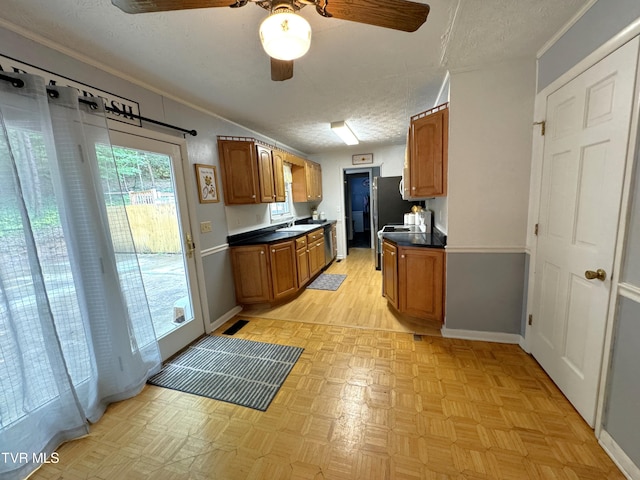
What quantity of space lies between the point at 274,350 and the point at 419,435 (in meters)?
1.33

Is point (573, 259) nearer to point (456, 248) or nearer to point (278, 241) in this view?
point (456, 248)

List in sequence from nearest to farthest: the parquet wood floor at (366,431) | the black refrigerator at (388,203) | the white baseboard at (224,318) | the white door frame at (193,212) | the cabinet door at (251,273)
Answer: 1. the parquet wood floor at (366,431)
2. the white door frame at (193,212)
3. the white baseboard at (224,318)
4. the cabinet door at (251,273)
5. the black refrigerator at (388,203)

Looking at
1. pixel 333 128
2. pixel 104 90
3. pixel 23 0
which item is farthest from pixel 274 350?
pixel 333 128

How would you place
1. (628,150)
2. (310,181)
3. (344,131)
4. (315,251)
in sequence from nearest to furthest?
(628,150), (344,131), (315,251), (310,181)

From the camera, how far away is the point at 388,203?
489 centimetres

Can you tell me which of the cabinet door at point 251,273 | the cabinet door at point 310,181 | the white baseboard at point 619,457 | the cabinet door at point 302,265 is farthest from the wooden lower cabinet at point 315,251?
the white baseboard at point 619,457

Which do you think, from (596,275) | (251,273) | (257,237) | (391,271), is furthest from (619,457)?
(257,237)

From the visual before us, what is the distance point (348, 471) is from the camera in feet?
4.11

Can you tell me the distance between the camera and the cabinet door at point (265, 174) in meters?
3.18

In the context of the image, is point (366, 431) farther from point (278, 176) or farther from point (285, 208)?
point (285, 208)

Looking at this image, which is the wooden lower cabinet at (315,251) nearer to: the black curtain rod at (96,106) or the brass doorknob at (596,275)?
the black curtain rod at (96,106)

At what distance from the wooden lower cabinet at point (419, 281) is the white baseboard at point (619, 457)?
1.19 m

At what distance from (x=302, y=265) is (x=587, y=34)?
3.26 metres

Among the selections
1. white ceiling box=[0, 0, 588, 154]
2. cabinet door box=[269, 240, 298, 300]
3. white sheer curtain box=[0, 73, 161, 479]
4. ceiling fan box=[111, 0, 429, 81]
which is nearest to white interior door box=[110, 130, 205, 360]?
white sheer curtain box=[0, 73, 161, 479]
